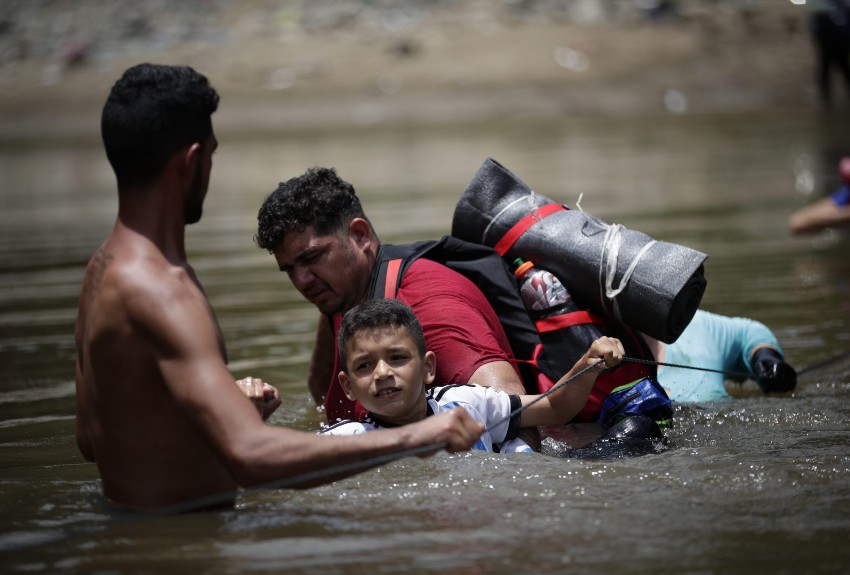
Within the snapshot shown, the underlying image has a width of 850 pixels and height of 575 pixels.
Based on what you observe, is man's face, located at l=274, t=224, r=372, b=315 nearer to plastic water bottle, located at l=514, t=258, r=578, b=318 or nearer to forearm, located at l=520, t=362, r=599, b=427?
plastic water bottle, located at l=514, t=258, r=578, b=318

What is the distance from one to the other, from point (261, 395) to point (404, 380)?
0.58 metres

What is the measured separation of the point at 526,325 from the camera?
5.38 m

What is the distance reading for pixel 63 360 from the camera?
311 inches

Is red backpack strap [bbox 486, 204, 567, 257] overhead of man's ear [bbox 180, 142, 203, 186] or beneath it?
beneath

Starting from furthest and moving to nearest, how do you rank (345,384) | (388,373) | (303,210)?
(303,210) → (345,384) → (388,373)

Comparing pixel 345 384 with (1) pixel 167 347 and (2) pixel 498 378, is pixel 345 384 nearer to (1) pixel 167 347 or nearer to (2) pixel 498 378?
(2) pixel 498 378

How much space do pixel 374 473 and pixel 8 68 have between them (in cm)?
2586

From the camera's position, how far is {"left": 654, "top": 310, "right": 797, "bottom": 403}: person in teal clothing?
253 inches

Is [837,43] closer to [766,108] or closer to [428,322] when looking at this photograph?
[766,108]

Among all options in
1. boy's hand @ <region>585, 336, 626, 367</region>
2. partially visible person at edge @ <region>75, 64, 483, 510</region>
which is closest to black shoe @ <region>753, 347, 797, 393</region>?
boy's hand @ <region>585, 336, 626, 367</region>

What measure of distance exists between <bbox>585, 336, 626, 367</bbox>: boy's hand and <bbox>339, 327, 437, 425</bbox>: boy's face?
2.13ft

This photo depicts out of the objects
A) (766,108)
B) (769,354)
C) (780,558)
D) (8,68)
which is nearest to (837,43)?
(766,108)

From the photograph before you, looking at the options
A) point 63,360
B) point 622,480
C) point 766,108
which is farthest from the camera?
point 766,108

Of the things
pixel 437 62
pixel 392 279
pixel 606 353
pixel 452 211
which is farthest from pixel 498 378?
pixel 437 62
